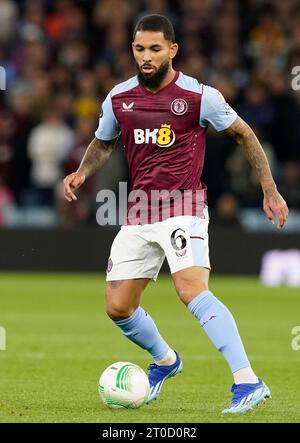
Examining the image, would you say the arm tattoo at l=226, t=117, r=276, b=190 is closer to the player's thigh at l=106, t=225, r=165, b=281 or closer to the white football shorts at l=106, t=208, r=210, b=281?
the white football shorts at l=106, t=208, r=210, b=281

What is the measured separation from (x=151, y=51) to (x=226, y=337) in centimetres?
178

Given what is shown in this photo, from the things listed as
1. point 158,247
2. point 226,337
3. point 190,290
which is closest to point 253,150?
point 158,247

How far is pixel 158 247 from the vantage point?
762cm

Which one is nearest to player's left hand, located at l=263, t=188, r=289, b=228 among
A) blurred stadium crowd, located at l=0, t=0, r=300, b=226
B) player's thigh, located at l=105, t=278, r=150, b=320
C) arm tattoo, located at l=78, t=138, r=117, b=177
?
player's thigh, located at l=105, t=278, r=150, b=320

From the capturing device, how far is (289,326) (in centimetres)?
1244

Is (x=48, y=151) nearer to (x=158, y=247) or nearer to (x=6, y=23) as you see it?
(x=6, y=23)

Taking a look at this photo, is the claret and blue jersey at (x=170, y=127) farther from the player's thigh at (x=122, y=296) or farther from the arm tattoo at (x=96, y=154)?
the player's thigh at (x=122, y=296)

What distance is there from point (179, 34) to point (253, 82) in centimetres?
176

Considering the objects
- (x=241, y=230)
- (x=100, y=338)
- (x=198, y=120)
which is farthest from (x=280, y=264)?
(x=198, y=120)

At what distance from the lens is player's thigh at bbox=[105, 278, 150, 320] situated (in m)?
7.53

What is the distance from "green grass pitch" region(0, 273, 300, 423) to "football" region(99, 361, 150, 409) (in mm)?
75

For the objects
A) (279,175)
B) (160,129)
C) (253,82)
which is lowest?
(279,175)

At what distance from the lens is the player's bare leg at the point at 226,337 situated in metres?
7.04

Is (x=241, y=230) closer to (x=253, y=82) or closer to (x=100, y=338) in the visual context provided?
(x=253, y=82)
